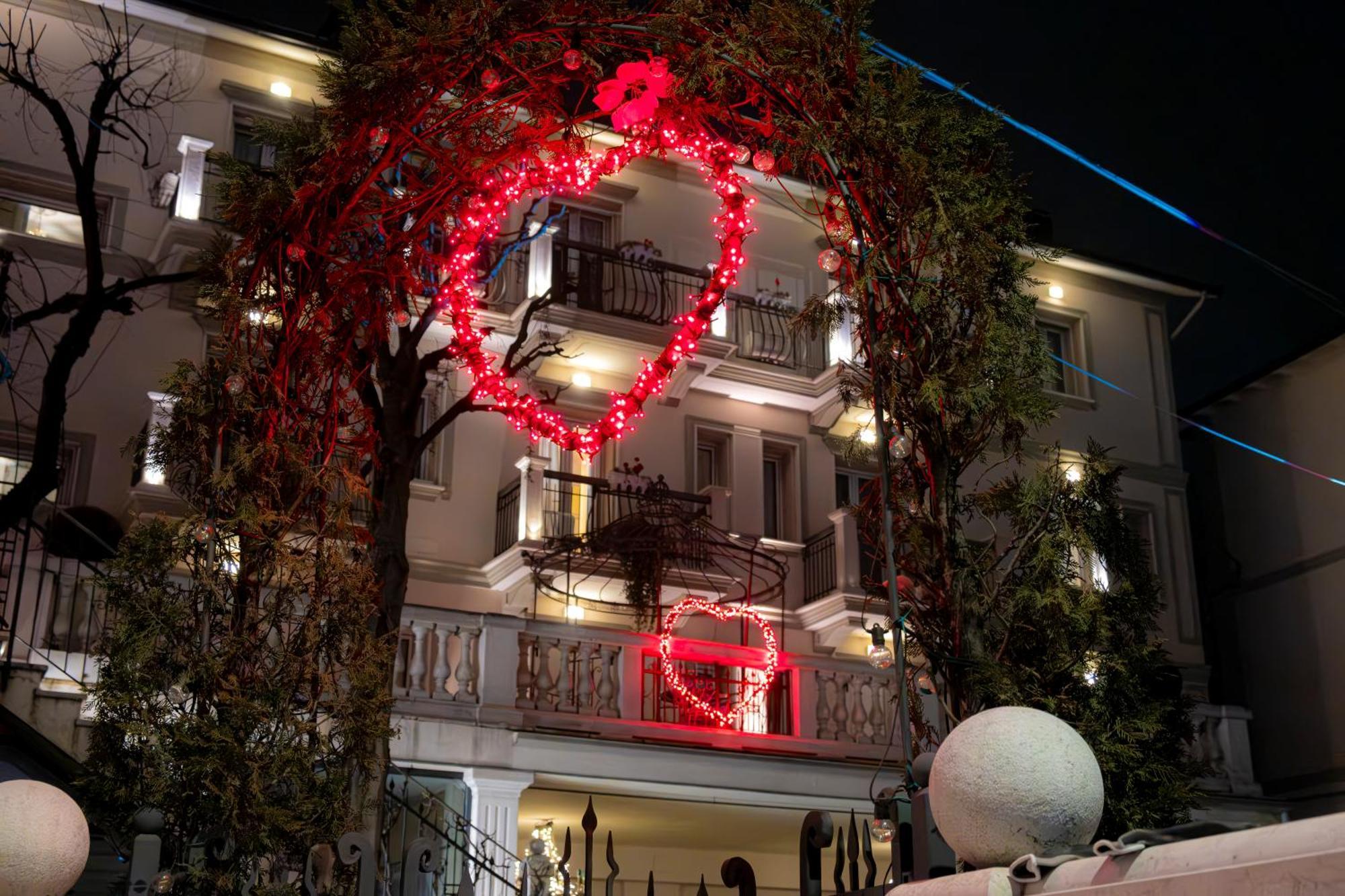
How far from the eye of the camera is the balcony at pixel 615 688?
1139 cm

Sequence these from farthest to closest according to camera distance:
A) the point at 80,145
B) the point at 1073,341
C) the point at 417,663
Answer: the point at 1073,341, the point at 80,145, the point at 417,663

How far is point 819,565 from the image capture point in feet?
52.7

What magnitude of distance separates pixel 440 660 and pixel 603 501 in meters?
3.94

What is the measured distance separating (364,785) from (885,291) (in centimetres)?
285

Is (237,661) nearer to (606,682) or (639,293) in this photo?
(606,682)

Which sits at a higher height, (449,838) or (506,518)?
(506,518)

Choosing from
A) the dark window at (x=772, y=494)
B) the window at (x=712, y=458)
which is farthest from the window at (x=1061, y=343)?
the window at (x=712, y=458)

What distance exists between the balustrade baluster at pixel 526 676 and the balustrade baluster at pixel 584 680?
402 millimetres

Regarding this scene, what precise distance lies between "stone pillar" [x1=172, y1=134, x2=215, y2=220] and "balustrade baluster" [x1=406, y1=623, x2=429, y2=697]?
184 inches

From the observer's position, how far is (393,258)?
620cm

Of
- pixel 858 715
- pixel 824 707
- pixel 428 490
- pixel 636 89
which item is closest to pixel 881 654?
pixel 636 89

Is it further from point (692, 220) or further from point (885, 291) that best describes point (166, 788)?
point (692, 220)

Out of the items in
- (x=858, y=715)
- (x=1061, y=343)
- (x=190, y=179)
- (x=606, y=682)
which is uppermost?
(x=1061, y=343)

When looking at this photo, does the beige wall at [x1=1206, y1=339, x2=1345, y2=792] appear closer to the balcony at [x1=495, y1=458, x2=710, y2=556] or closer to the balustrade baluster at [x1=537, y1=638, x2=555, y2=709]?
the balcony at [x1=495, y1=458, x2=710, y2=556]
